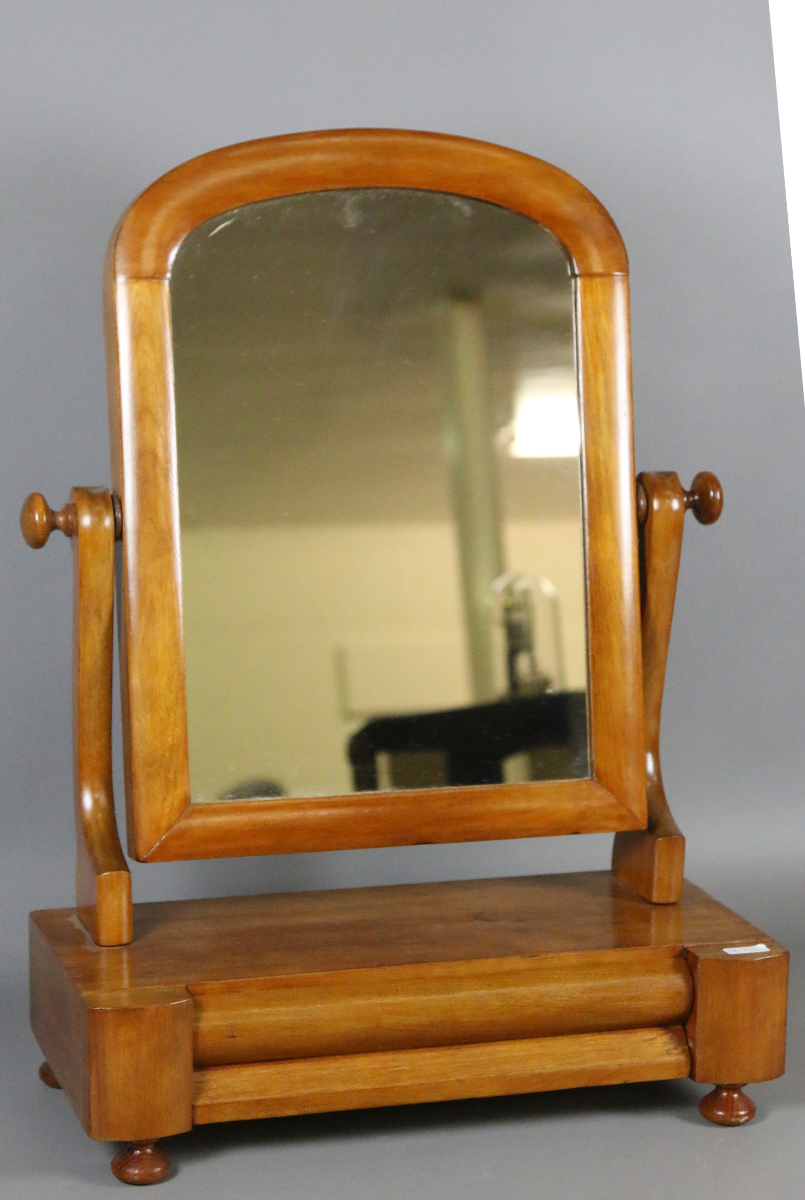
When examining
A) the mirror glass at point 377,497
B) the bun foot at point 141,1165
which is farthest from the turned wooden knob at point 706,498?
the bun foot at point 141,1165

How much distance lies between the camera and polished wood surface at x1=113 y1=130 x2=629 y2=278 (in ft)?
5.32

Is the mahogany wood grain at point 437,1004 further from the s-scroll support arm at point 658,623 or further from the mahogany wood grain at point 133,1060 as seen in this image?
the s-scroll support arm at point 658,623

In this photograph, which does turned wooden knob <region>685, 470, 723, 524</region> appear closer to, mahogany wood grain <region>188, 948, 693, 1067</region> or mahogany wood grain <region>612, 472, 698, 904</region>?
mahogany wood grain <region>612, 472, 698, 904</region>

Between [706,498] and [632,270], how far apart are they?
24.9 inches

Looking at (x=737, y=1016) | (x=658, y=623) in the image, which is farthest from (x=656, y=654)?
(x=737, y=1016)

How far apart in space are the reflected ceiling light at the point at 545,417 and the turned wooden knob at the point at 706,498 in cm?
14

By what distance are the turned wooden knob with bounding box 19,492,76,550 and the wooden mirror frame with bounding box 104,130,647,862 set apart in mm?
56

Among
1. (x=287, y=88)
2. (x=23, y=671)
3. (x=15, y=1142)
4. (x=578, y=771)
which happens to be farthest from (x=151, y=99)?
(x=15, y=1142)

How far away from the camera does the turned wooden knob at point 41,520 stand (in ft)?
5.18

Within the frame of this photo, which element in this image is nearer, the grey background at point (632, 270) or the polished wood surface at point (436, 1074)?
the polished wood surface at point (436, 1074)

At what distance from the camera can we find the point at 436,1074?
155 centimetres

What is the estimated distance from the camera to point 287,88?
85.7 inches

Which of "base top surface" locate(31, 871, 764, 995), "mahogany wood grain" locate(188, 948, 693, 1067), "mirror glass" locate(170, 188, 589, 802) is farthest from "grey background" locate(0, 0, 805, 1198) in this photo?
"mirror glass" locate(170, 188, 589, 802)

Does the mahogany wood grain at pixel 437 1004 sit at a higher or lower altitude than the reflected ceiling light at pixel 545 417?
lower
